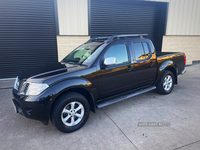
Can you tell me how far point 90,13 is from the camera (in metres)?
6.78

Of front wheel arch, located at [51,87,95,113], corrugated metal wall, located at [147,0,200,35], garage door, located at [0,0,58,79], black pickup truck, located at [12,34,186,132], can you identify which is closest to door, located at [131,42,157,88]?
black pickup truck, located at [12,34,186,132]

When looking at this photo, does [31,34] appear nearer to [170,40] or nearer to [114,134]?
[114,134]

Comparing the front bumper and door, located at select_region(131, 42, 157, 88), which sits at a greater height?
door, located at select_region(131, 42, 157, 88)

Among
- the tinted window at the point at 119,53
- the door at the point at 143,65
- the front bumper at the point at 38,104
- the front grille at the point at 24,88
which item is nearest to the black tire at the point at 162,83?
the door at the point at 143,65

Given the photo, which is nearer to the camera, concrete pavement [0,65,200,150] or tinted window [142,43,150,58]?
concrete pavement [0,65,200,150]


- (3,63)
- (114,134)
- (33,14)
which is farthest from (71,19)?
(114,134)

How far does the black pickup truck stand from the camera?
253 centimetres

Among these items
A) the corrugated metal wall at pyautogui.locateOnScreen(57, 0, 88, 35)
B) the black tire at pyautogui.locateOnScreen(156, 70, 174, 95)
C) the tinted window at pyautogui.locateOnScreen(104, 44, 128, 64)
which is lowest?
the black tire at pyautogui.locateOnScreen(156, 70, 174, 95)

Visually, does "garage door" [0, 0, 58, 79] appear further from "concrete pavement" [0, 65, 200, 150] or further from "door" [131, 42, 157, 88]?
"door" [131, 42, 157, 88]

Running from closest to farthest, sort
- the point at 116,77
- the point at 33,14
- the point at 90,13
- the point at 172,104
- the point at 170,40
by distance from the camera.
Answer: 1. the point at 116,77
2. the point at 172,104
3. the point at 33,14
4. the point at 90,13
5. the point at 170,40

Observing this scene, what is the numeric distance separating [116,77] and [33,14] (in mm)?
5131

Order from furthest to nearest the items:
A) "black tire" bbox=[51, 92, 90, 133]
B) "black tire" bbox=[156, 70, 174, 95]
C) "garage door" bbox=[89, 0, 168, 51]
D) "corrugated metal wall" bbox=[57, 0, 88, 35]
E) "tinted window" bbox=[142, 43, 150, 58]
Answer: "garage door" bbox=[89, 0, 168, 51], "corrugated metal wall" bbox=[57, 0, 88, 35], "black tire" bbox=[156, 70, 174, 95], "tinted window" bbox=[142, 43, 150, 58], "black tire" bbox=[51, 92, 90, 133]

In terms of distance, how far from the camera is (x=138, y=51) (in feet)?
12.2

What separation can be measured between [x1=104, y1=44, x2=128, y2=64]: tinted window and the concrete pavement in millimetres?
1272
